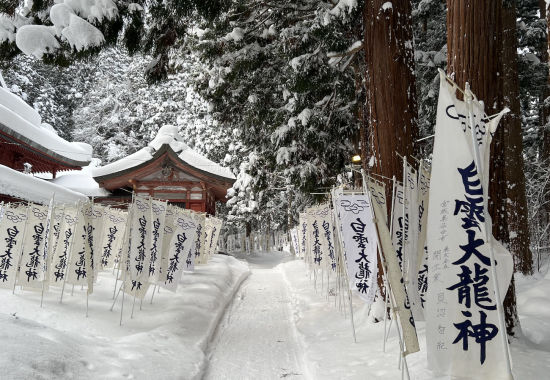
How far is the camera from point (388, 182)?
5.73 metres

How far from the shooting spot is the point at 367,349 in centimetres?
498

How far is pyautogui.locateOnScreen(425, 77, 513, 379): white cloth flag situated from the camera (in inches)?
108

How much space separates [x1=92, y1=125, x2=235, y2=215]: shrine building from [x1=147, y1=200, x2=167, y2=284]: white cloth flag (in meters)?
9.14

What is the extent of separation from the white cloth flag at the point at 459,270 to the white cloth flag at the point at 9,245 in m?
6.99

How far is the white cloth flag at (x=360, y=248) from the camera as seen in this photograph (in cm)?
558

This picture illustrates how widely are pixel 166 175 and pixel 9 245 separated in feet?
34.2

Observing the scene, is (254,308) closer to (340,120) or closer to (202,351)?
(202,351)

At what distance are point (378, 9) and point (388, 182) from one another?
269 centimetres

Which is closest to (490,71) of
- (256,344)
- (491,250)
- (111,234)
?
(491,250)

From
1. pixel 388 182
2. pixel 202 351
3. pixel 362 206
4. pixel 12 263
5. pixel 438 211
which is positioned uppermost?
pixel 388 182

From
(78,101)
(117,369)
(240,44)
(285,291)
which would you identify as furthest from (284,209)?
(117,369)

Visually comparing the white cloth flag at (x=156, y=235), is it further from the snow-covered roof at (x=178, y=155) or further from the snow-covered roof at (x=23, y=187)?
the snow-covered roof at (x=178, y=155)

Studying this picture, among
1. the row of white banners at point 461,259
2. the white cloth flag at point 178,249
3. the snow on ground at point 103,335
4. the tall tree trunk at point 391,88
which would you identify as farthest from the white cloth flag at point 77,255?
the row of white banners at point 461,259

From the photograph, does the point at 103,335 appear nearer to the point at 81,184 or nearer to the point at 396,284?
the point at 396,284
